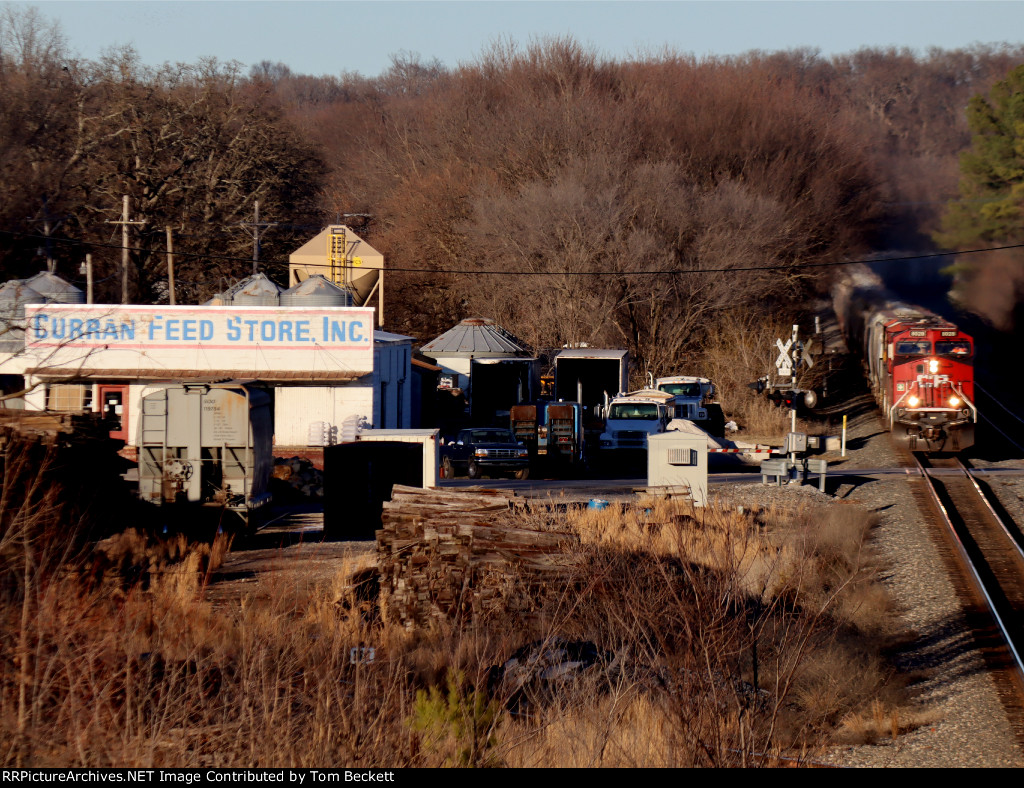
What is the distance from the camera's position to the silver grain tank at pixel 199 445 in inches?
758

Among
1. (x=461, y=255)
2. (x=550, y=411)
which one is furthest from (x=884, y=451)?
(x=461, y=255)

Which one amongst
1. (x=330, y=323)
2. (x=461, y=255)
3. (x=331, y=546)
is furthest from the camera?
(x=461, y=255)

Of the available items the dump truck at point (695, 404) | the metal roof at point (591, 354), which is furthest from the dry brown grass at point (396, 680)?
the metal roof at point (591, 354)

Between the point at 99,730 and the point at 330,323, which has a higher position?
the point at 330,323

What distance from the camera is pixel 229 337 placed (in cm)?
2956

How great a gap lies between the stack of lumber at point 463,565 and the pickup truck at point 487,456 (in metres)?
14.5

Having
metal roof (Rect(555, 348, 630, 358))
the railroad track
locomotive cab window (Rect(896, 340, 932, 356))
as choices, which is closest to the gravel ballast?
the railroad track

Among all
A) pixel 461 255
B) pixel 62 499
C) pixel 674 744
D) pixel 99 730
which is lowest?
pixel 674 744

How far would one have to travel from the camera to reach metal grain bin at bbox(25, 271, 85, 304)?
3484cm

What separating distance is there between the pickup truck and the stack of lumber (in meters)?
14.5

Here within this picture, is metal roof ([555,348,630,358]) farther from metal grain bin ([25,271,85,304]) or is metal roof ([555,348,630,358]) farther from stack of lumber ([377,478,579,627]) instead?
stack of lumber ([377,478,579,627])
